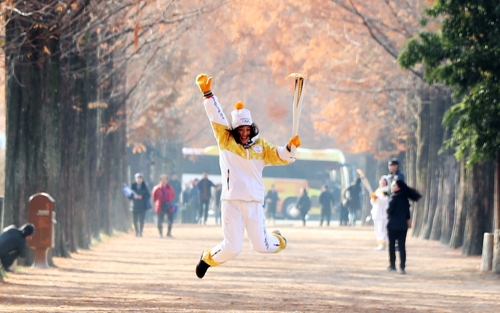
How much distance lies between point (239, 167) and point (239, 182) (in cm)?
18

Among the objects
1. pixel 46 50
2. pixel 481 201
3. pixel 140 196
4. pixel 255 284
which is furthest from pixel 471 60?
pixel 140 196

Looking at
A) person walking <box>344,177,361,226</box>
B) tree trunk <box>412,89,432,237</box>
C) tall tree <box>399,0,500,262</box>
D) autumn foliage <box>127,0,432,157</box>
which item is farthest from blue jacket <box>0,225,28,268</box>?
person walking <box>344,177,361,226</box>

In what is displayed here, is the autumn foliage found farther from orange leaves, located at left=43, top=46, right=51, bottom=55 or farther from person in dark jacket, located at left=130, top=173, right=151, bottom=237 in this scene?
orange leaves, located at left=43, top=46, right=51, bottom=55

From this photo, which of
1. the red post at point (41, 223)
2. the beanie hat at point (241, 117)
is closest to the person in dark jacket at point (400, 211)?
the red post at point (41, 223)

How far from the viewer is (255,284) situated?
18.0m

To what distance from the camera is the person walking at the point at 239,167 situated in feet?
44.1

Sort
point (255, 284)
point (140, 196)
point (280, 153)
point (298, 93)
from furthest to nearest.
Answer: point (140, 196)
point (255, 284)
point (280, 153)
point (298, 93)

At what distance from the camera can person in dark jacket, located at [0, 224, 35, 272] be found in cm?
1875

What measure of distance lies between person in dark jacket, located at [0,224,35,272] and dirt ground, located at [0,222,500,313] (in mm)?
345

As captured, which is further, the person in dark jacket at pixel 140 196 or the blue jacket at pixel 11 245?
the person in dark jacket at pixel 140 196

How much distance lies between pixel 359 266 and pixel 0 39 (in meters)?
8.07

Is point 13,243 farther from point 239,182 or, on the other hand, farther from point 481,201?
point 481,201

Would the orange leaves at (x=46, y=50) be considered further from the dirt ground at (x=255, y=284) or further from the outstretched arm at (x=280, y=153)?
the outstretched arm at (x=280, y=153)

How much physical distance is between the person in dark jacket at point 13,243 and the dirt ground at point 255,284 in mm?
345
